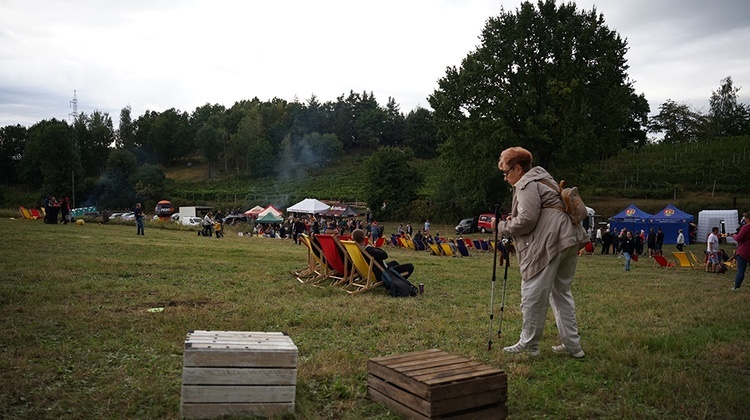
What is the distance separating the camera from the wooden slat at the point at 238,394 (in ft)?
12.4

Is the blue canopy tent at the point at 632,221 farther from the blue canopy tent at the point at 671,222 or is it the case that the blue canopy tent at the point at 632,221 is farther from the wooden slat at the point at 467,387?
the wooden slat at the point at 467,387

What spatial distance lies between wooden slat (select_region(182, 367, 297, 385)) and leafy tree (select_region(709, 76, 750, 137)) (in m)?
84.9

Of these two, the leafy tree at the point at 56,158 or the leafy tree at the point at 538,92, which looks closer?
the leafy tree at the point at 538,92

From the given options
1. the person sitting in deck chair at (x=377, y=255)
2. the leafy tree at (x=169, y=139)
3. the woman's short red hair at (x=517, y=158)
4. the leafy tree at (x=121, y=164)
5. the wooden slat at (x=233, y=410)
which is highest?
the leafy tree at (x=169, y=139)

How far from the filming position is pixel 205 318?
710 centimetres

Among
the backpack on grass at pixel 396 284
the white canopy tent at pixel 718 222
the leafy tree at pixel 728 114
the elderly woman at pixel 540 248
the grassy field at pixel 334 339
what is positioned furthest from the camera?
the leafy tree at pixel 728 114

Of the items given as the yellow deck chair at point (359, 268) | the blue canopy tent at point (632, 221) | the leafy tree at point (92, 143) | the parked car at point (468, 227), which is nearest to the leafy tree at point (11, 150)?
the leafy tree at point (92, 143)

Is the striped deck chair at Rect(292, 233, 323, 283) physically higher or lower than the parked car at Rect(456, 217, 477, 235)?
lower

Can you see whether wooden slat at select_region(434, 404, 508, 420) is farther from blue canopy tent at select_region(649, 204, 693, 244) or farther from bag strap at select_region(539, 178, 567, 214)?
blue canopy tent at select_region(649, 204, 693, 244)

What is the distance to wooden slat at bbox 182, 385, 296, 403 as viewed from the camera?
3.79 metres

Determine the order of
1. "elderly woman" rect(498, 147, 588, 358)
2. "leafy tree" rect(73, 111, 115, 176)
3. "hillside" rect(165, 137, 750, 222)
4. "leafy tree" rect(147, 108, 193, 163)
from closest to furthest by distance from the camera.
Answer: "elderly woman" rect(498, 147, 588, 358) < "hillside" rect(165, 137, 750, 222) < "leafy tree" rect(73, 111, 115, 176) < "leafy tree" rect(147, 108, 193, 163)

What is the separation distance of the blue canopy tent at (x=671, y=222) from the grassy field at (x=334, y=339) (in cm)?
2479

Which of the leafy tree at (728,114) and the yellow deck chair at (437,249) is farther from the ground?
the leafy tree at (728,114)

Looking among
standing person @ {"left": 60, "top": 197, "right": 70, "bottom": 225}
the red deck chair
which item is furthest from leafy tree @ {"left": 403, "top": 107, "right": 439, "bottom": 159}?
the red deck chair
